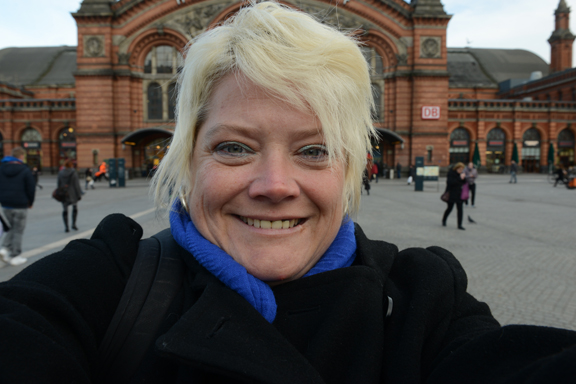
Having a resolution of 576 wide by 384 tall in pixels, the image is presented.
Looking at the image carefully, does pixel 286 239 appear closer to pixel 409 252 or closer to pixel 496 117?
pixel 409 252

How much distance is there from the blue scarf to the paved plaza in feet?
1.87

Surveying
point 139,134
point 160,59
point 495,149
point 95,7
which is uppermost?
point 95,7

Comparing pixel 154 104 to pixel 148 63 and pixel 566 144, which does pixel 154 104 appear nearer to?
pixel 148 63

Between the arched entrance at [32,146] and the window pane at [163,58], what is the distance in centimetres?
1657

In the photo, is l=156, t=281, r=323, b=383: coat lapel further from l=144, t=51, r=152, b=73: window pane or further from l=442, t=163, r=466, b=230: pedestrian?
l=144, t=51, r=152, b=73: window pane

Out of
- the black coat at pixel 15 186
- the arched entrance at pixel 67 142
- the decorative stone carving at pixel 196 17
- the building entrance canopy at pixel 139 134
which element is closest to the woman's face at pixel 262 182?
the black coat at pixel 15 186

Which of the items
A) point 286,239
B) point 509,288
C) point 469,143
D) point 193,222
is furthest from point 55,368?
point 469,143

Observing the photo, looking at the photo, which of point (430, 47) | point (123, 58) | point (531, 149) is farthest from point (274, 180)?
point (531, 149)

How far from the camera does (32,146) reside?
123ft

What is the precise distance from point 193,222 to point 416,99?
3322cm

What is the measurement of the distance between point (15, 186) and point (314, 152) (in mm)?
7158

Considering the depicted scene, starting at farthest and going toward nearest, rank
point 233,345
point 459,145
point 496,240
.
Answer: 1. point 459,145
2. point 496,240
3. point 233,345

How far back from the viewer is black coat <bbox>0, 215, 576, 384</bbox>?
870mm

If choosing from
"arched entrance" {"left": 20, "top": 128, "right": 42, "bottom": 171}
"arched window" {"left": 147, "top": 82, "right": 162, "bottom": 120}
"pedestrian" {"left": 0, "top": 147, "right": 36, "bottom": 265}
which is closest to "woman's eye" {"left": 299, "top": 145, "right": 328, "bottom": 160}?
"pedestrian" {"left": 0, "top": 147, "right": 36, "bottom": 265}
